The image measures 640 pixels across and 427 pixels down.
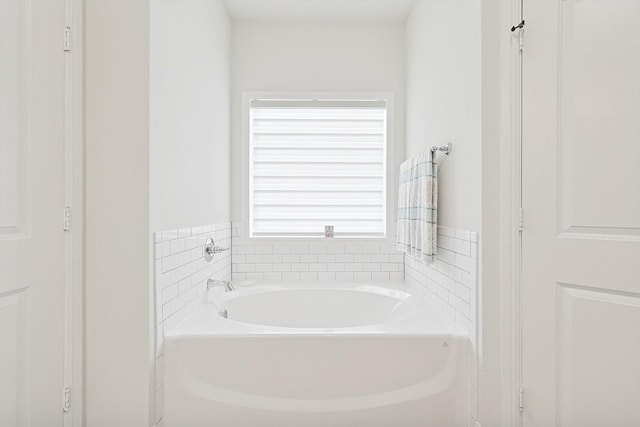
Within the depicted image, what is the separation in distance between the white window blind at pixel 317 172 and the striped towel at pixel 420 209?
55 centimetres

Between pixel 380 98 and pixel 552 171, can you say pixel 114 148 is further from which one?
pixel 380 98

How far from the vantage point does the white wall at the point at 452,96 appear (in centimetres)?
167

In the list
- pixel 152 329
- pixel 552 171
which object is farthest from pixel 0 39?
pixel 552 171

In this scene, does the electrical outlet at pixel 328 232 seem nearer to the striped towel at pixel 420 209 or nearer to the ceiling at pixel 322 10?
the striped towel at pixel 420 209

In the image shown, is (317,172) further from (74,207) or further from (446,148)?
(74,207)

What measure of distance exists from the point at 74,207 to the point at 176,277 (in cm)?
53

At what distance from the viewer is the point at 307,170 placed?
3008mm

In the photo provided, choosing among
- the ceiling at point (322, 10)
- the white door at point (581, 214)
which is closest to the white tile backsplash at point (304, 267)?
the white door at point (581, 214)

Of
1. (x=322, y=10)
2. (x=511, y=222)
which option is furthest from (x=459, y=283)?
(x=322, y=10)

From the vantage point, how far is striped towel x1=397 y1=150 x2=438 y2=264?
6.88 feet

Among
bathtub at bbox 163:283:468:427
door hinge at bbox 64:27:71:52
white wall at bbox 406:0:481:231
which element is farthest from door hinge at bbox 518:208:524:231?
door hinge at bbox 64:27:71:52

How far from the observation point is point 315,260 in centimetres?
296

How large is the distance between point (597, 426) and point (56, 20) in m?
2.44

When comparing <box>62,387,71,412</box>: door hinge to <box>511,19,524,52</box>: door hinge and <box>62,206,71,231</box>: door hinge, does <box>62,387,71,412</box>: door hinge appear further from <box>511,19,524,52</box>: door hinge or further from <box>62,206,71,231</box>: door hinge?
<box>511,19,524,52</box>: door hinge
